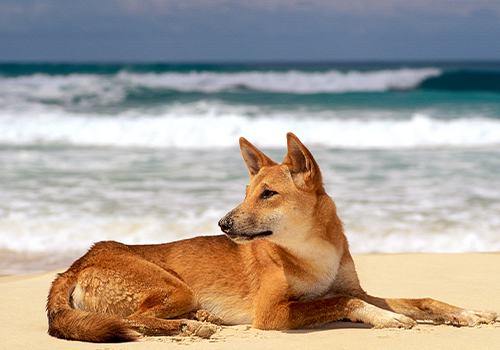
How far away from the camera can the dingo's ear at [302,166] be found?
13.8 ft

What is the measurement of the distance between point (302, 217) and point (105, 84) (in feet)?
95.2

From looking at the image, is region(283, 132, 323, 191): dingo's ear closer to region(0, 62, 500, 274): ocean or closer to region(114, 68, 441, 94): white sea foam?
region(0, 62, 500, 274): ocean

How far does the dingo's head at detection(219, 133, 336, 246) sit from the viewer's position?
13.4 feet

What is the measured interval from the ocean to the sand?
0.90m

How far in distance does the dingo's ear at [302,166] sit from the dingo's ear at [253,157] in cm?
31

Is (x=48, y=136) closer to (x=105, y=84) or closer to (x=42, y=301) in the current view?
(x=105, y=84)

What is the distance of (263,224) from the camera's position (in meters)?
4.10

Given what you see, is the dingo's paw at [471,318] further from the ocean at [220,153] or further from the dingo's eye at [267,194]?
the ocean at [220,153]

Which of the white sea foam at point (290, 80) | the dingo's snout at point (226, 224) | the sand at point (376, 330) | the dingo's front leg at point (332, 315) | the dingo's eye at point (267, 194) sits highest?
the white sea foam at point (290, 80)

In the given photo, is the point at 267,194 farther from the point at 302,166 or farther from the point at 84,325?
the point at 84,325

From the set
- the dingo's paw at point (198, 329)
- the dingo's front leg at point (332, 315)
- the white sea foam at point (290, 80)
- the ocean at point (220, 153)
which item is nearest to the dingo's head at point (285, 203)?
the dingo's front leg at point (332, 315)

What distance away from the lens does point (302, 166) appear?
436cm

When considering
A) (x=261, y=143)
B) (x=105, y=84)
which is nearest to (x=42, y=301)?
(x=261, y=143)

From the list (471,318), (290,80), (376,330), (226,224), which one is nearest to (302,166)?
(226,224)
